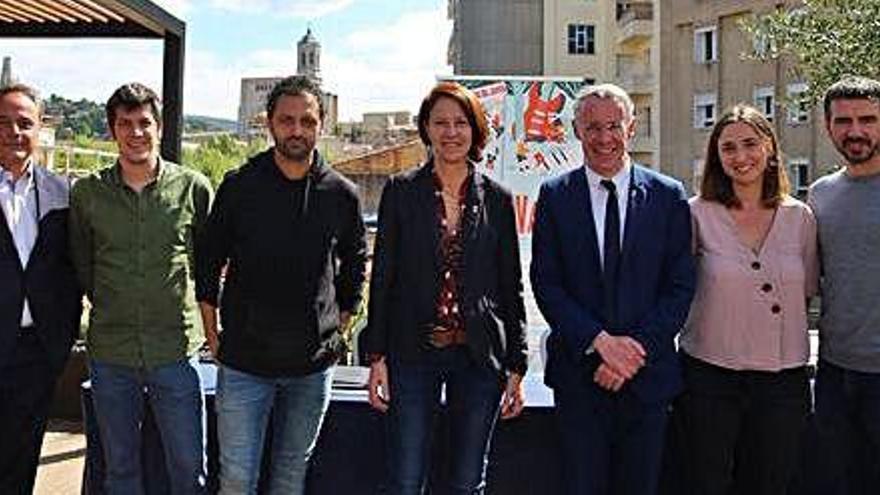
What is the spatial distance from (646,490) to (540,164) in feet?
14.1

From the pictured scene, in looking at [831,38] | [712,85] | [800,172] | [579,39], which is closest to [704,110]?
[712,85]

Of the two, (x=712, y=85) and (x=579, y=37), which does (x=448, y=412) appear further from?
(x=579, y=37)

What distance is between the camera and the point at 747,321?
337cm

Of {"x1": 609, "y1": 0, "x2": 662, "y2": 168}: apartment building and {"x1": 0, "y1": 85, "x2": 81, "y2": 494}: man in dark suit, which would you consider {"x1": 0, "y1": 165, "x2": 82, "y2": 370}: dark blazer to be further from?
{"x1": 609, "y1": 0, "x2": 662, "y2": 168}: apartment building

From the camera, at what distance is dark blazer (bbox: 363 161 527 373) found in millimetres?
3344

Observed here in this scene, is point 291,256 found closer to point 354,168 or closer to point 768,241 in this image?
point 768,241

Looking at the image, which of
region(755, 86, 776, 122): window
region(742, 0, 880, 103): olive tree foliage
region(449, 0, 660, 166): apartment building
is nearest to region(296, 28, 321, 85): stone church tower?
region(449, 0, 660, 166): apartment building

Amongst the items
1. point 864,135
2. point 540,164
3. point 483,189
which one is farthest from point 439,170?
point 540,164

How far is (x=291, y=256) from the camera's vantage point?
3.34 meters

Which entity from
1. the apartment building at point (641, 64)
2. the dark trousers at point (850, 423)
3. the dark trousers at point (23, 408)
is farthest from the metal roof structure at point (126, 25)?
the apartment building at point (641, 64)

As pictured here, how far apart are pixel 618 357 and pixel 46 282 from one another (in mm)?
2090

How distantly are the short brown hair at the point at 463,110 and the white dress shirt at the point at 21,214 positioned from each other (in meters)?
1.49

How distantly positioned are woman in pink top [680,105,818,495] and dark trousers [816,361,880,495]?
0.18 metres

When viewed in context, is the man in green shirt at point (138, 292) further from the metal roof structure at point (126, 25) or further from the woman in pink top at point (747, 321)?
the metal roof structure at point (126, 25)
